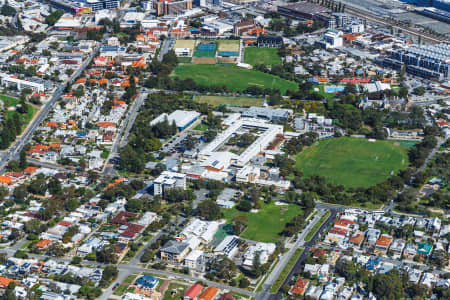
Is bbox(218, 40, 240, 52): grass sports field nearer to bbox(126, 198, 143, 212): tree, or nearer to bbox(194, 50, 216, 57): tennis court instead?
bbox(194, 50, 216, 57): tennis court

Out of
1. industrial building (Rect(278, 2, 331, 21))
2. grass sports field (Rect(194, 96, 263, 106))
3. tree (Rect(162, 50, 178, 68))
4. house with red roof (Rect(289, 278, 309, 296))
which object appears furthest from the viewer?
industrial building (Rect(278, 2, 331, 21))

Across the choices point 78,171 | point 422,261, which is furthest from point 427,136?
point 78,171

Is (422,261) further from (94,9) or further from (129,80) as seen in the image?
(94,9)

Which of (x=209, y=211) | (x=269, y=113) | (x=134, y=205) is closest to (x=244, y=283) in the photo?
(x=209, y=211)

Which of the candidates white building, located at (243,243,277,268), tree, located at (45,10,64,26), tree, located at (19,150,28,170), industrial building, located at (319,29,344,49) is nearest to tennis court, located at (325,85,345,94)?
industrial building, located at (319,29,344,49)

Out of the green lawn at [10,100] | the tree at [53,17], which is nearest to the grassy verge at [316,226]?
the green lawn at [10,100]

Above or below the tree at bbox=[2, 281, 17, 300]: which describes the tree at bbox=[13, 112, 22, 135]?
above

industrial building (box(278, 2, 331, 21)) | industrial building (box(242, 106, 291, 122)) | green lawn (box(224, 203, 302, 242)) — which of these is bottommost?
green lawn (box(224, 203, 302, 242))
